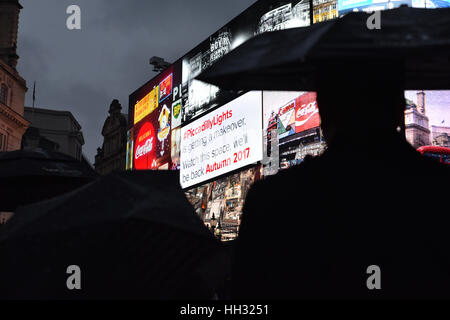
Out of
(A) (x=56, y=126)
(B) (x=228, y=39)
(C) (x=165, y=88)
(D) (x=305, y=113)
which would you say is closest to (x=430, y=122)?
(D) (x=305, y=113)

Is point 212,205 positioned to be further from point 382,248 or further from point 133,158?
point 382,248

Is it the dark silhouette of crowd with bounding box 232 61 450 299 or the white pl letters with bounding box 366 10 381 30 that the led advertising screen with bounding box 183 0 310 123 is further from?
the dark silhouette of crowd with bounding box 232 61 450 299

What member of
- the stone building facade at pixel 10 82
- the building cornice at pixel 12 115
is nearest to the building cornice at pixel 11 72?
the stone building facade at pixel 10 82

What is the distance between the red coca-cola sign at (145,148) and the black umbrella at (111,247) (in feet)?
73.4

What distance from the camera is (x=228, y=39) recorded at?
21.2 metres

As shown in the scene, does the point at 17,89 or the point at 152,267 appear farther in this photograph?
the point at 17,89

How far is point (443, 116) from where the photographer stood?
14375 mm

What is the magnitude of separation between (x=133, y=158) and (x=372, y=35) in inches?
1053

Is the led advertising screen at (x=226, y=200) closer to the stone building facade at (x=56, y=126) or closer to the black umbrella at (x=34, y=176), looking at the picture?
the black umbrella at (x=34, y=176)

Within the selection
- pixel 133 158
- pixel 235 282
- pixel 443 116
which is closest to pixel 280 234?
pixel 235 282

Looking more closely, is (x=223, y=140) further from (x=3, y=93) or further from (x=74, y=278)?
(x=3, y=93)

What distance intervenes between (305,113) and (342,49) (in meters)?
14.7

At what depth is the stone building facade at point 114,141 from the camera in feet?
139

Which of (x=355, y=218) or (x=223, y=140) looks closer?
(x=355, y=218)
